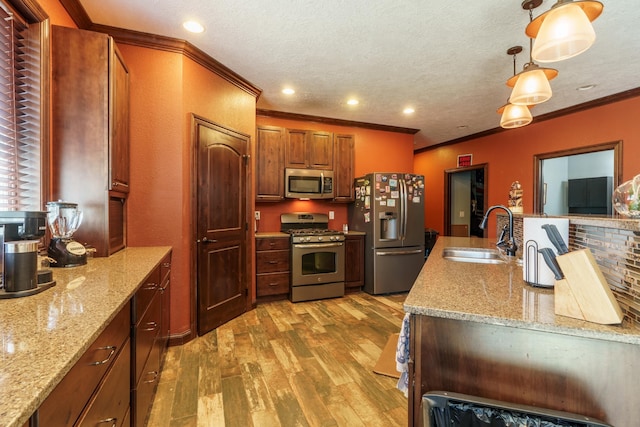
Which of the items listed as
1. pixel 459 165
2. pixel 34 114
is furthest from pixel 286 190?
pixel 459 165

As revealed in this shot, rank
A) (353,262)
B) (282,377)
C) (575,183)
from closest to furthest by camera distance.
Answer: (282,377) < (353,262) < (575,183)

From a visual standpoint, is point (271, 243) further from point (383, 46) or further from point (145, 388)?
point (383, 46)

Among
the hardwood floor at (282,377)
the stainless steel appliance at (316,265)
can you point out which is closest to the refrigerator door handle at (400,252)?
the stainless steel appliance at (316,265)

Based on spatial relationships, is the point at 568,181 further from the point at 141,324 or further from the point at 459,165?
the point at 141,324

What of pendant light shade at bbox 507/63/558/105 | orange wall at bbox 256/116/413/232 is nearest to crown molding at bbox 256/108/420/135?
orange wall at bbox 256/116/413/232

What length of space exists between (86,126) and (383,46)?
235 cm

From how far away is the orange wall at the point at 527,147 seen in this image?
11.4 ft

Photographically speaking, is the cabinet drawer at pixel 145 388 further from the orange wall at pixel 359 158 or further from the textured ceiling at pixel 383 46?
the orange wall at pixel 359 158

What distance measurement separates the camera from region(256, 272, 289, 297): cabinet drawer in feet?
12.2

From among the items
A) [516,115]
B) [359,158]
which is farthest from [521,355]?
[359,158]

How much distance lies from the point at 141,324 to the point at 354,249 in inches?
124

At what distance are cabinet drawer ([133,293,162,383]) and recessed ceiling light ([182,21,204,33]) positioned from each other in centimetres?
201

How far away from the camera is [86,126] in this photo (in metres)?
1.91

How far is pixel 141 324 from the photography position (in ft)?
4.83
